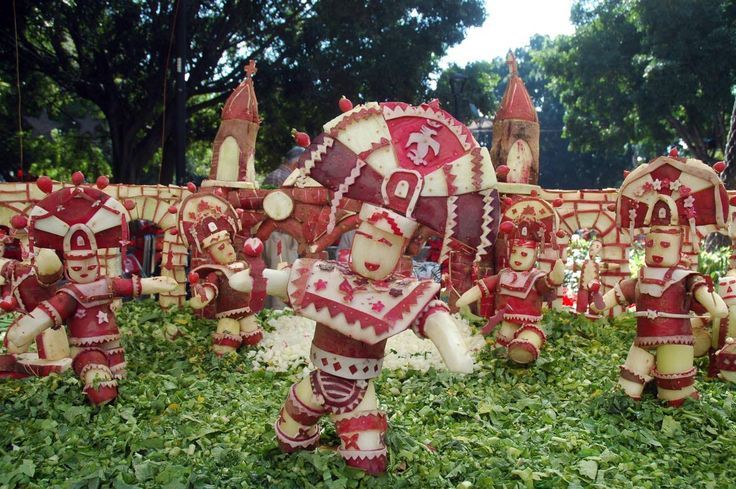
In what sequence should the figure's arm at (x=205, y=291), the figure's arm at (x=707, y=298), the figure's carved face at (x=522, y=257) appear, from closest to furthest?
the figure's arm at (x=707, y=298) → the figure's arm at (x=205, y=291) → the figure's carved face at (x=522, y=257)

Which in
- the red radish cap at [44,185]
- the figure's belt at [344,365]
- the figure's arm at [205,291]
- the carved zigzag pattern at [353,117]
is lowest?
the figure's belt at [344,365]

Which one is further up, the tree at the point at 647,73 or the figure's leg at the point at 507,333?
the tree at the point at 647,73

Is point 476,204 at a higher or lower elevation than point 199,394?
higher

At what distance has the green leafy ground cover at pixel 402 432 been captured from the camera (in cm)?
331

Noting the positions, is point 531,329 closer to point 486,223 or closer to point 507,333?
point 507,333

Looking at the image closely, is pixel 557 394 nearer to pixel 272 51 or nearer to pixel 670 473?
pixel 670 473

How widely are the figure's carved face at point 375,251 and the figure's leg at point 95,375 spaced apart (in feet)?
7.53

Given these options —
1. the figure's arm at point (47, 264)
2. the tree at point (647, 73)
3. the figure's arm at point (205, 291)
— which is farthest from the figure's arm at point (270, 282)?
the tree at point (647, 73)

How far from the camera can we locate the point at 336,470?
3.20 m

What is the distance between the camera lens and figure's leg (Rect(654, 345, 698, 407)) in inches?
176

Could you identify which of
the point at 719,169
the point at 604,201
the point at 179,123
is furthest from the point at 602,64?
the point at 719,169

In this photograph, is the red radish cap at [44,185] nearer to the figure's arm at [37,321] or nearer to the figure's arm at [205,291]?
the figure's arm at [37,321]

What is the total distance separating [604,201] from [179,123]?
646 centimetres

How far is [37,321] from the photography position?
400 centimetres
